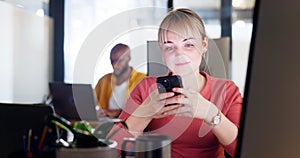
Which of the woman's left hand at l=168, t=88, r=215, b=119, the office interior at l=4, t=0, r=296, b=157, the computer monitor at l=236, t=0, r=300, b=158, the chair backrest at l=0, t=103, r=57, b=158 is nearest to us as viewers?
the computer monitor at l=236, t=0, r=300, b=158

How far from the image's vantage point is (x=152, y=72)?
2.15 ft

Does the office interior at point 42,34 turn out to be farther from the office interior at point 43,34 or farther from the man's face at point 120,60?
the man's face at point 120,60

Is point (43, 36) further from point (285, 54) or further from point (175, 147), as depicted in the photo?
point (285, 54)

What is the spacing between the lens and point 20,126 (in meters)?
0.76

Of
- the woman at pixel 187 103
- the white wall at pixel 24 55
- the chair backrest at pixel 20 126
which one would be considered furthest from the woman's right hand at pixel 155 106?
the white wall at pixel 24 55

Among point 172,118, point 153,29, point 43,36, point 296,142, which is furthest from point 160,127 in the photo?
point 43,36

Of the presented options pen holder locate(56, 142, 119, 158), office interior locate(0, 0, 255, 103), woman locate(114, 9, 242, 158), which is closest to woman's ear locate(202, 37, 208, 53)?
woman locate(114, 9, 242, 158)

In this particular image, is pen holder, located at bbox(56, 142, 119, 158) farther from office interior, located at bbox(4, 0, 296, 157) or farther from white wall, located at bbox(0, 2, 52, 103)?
white wall, located at bbox(0, 2, 52, 103)

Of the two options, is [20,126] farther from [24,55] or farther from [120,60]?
[24,55]

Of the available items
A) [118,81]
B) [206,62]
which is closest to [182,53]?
[206,62]

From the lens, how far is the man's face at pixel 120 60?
0.66 metres

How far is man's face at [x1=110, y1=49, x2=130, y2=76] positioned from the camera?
2.16ft

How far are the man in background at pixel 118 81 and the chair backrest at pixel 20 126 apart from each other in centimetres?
12

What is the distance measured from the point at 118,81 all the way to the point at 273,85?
446 millimetres
